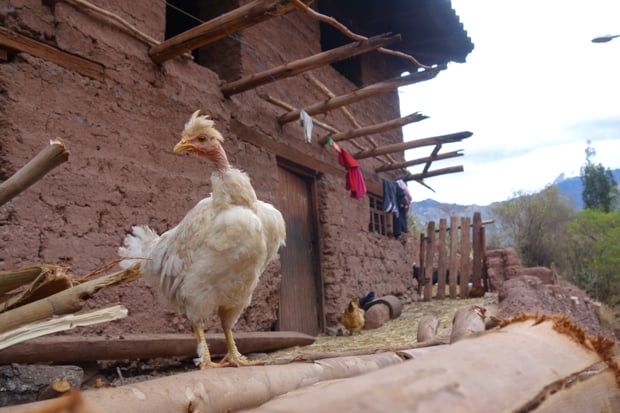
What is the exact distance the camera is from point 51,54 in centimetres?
368

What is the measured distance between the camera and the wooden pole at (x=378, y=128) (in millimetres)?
6047

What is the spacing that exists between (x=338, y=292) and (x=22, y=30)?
5.47 meters

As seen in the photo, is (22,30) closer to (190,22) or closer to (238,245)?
(238,245)

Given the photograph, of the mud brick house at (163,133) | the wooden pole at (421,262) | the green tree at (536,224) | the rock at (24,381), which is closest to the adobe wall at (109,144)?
the mud brick house at (163,133)

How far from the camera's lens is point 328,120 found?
7891mm

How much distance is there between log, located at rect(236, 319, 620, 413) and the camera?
562 mm

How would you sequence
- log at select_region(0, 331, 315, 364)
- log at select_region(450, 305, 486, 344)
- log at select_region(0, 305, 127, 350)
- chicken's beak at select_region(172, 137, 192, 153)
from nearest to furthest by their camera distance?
log at select_region(0, 305, 127, 350), log at select_region(450, 305, 486, 344), log at select_region(0, 331, 315, 364), chicken's beak at select_region(172, 137, 192, 153)

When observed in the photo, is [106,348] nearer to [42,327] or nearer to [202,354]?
[202,354]

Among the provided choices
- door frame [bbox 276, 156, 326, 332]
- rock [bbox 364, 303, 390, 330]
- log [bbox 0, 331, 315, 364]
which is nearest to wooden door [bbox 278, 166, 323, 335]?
door frame [bbox 276, 156, 326, 332]

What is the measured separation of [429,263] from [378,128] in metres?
5.53

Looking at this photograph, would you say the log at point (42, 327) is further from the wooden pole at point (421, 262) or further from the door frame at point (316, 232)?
the wooden pole at point (421, 262)

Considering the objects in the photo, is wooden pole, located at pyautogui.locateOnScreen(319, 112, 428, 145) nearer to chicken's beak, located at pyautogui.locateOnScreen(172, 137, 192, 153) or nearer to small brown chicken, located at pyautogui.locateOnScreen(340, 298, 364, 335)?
small brown chicken, located at pyautogui.locateOnScreen(340, 298, 364, 335)

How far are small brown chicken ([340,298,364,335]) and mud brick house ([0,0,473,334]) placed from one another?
1.25 ft

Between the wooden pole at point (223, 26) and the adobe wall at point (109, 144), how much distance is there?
0.23m
